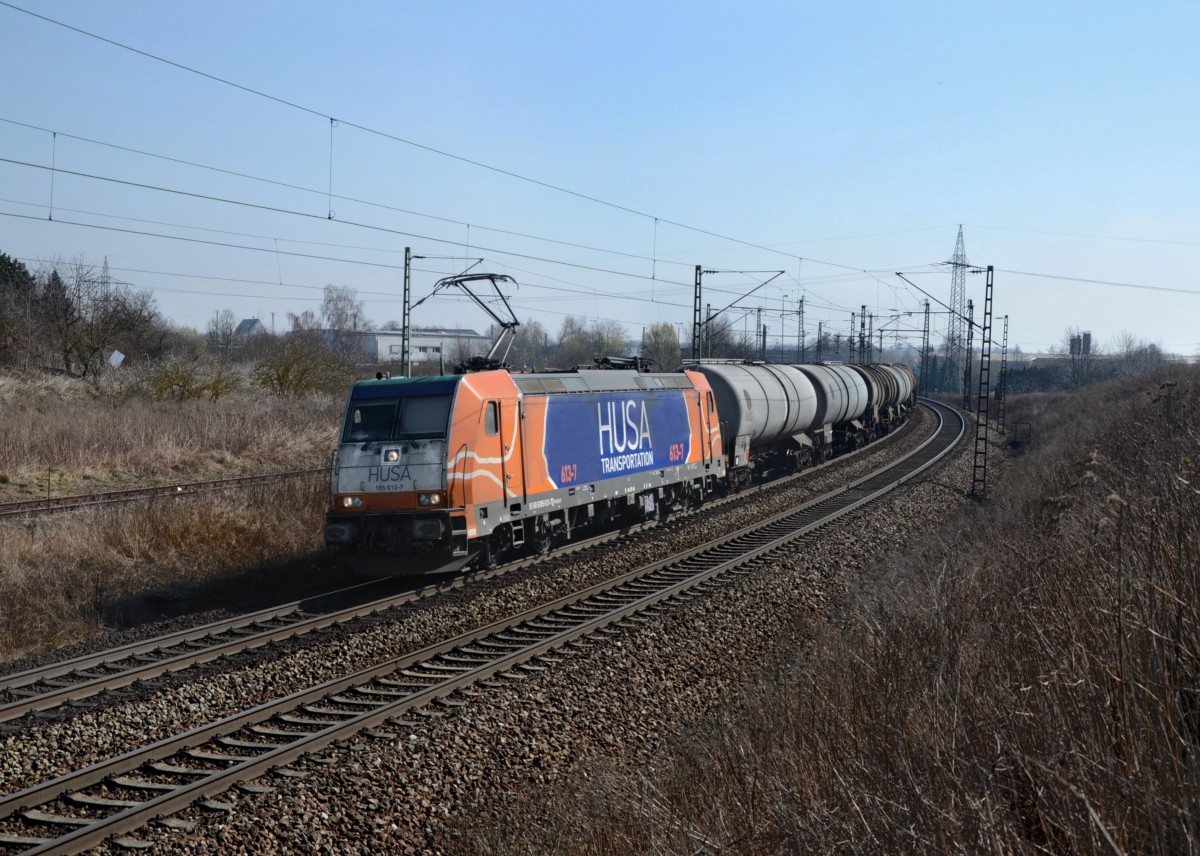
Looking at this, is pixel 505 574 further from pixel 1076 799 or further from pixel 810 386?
pixel 810 386

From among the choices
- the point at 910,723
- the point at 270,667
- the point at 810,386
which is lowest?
the point at 270,667

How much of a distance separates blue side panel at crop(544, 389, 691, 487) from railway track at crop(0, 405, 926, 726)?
2.55 meters

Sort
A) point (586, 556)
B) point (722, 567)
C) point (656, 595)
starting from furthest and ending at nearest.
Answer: point (586, 556) < point (722, 567) < point (656, 595)

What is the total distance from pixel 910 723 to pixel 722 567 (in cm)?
1027

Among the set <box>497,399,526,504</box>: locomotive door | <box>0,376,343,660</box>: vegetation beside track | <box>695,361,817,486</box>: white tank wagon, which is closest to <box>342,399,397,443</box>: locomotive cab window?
<box>497,399,526,504</box>: locomotive door

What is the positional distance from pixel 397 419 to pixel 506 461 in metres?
1.73

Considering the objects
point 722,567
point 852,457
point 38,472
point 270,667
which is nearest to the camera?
point 270,667

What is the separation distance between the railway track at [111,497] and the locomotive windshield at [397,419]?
4631 millimetres

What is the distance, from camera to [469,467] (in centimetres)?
1384

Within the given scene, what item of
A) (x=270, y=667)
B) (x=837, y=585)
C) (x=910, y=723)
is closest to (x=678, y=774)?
(x=910, y=723)

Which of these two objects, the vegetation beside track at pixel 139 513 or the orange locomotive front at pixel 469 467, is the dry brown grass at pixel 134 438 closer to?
the vegetation beside track at pixel 139 513

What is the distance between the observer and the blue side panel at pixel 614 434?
637 inches

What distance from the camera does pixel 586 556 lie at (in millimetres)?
Result: 16453

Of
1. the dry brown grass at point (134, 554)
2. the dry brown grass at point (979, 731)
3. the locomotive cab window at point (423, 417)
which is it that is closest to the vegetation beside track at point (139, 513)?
the dry brown grass at point (134, 554)
